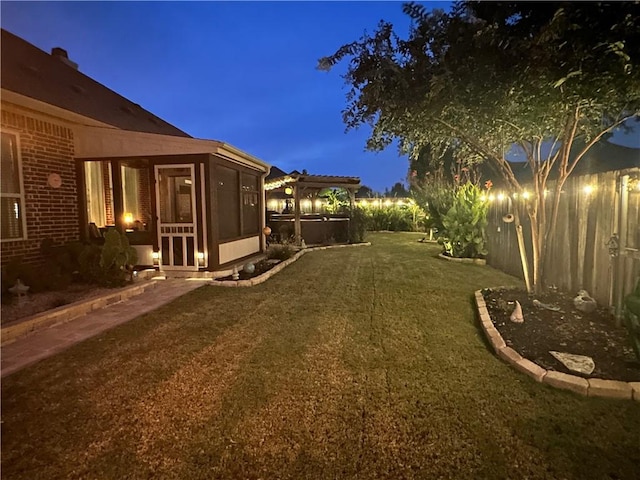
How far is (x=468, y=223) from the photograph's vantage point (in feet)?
29.4

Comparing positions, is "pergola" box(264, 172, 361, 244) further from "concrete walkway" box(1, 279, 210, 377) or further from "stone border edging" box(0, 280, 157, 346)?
"stone border edging" box(0, 280, 157, 346)

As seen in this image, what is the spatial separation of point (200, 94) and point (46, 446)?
240 ft

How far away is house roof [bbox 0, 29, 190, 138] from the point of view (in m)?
5.83

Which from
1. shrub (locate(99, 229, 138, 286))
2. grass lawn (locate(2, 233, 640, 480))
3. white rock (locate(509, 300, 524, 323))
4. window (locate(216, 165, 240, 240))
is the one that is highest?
window (locate(216, 165, 240, 240))

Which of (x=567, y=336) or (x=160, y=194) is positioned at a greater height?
(x=160, y=194)

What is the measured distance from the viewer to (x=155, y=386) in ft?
9.00

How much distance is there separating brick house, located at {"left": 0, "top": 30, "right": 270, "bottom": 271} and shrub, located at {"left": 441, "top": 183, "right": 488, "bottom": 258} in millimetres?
5398

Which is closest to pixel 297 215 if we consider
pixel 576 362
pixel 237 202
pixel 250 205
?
pixel 250 205

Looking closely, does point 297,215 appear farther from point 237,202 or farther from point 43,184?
point 43,184

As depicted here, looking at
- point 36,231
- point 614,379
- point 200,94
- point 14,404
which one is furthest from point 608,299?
point 200,94

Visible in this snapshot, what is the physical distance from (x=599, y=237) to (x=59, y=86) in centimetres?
976

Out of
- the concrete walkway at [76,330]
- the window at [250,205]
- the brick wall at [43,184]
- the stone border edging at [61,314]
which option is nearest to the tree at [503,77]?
the concrete walkway at [76,330]

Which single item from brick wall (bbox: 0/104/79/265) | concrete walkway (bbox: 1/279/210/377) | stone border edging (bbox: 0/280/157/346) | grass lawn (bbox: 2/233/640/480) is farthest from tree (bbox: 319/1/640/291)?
brick wall (bbox: 0/104/79/265)

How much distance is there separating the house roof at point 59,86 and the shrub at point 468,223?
27.3 ft
